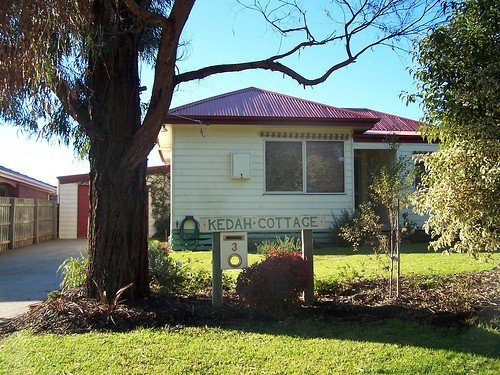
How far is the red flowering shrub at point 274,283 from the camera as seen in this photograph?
5.84 m

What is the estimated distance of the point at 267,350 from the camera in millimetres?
4633

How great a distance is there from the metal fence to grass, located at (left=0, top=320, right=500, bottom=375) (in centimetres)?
1194

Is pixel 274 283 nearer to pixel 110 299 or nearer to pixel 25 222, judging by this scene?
pixel 110 299

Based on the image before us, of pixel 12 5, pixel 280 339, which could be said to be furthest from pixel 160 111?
pixel 280 339

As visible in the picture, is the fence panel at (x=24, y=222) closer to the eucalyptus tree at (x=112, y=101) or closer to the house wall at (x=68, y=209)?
the house wall at (x=68, y=209)

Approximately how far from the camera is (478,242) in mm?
6121

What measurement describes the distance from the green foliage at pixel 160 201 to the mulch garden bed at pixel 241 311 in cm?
1355

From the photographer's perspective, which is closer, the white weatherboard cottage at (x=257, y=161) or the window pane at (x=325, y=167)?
the white weatherboard cottage at (x=257, y=161)

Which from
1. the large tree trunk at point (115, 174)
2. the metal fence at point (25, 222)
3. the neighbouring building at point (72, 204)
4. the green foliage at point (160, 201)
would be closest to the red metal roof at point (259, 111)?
the large tree trunk at point (115, 174)

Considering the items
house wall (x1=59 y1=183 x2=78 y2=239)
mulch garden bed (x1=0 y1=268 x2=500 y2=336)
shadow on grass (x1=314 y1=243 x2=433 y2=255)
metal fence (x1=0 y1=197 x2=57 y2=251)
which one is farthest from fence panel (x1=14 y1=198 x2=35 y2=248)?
mulch garden bed (x1=0 y1=268 x2=500 y2=336)

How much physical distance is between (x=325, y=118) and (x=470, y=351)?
30.9 feet

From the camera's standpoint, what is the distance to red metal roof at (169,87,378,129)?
1299 cm

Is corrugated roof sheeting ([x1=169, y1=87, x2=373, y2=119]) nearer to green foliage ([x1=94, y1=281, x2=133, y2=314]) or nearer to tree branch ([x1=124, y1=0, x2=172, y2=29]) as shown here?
tree branch ([x1=124, y1=0, x2=172, y2=29])

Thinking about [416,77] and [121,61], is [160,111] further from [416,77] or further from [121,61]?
[416,77]
